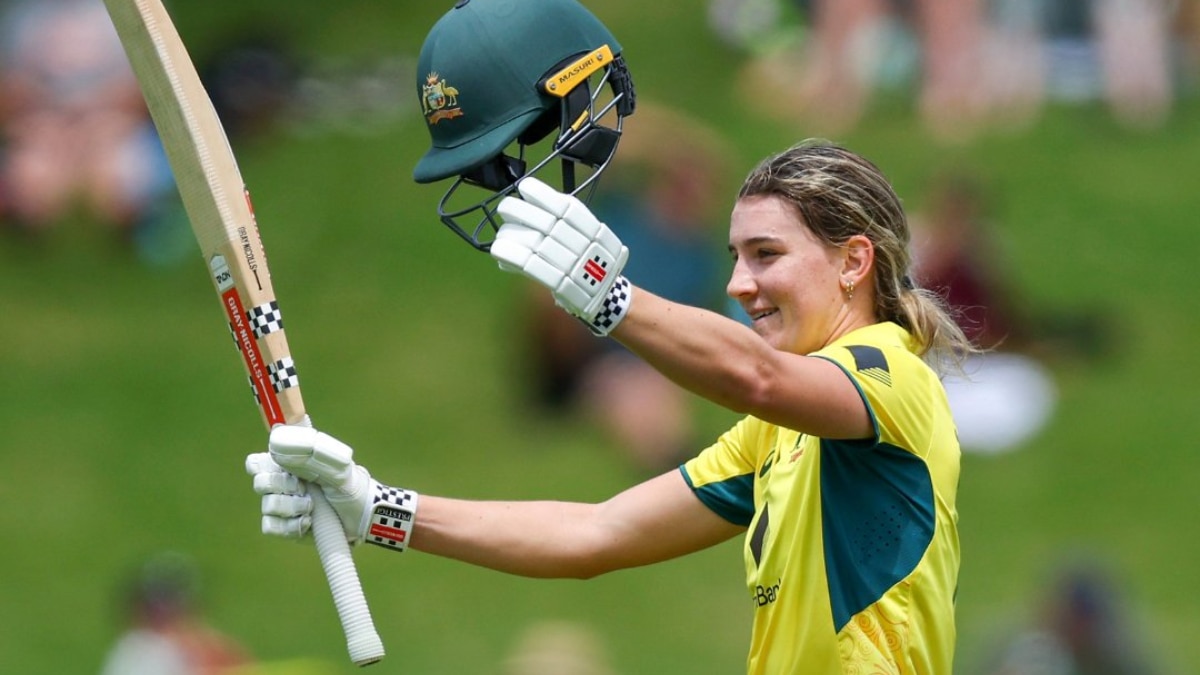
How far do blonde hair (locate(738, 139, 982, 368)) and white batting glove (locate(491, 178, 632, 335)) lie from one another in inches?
22.3

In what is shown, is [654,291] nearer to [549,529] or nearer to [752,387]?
[549,529]

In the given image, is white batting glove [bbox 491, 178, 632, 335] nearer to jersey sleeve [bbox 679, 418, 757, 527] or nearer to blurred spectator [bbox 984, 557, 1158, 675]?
jersey sleeve [bbox 679, 418, 757, 527]

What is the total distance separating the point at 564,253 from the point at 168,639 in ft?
15.6

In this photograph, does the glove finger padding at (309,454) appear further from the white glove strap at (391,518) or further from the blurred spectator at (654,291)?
the blurred spectator at (654,291)

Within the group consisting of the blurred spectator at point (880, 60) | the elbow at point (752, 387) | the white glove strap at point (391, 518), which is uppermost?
the blurred spectator at point (880, 60)

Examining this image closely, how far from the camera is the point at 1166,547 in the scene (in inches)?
321

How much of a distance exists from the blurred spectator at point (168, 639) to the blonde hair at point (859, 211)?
424cm

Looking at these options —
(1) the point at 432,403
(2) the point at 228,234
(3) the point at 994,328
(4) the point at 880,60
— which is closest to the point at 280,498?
(2) the point at 228,234

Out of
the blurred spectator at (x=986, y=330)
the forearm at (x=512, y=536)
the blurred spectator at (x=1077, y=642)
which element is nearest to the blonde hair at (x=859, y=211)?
the forearm at (x=512, y=536)

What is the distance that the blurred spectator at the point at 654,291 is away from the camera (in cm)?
844

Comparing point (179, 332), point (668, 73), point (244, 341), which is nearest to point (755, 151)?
point (668, 73)

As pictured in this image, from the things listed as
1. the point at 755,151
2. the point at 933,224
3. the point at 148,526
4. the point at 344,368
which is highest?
the point at 755,151

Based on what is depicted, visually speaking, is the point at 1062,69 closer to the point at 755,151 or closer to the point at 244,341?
the point at 755,151

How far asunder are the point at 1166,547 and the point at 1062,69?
10.4 ft
